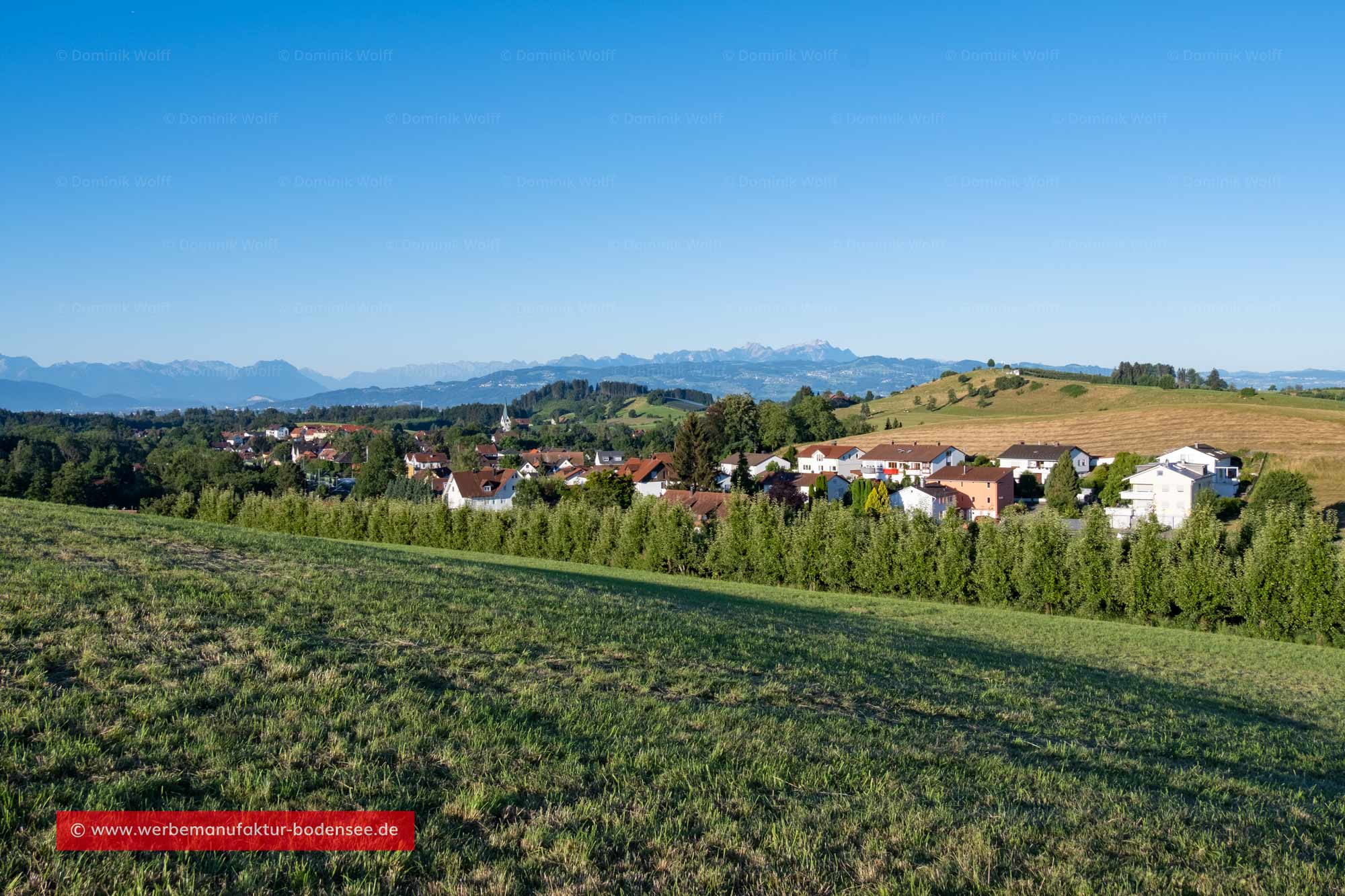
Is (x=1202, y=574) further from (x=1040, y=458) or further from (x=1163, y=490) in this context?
(x=1040, y=458)

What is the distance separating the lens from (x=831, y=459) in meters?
111

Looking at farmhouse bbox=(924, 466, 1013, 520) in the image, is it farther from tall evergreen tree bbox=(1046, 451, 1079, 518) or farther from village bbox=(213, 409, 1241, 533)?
tall evergreen tree bbox=(1046, 451, 1079, 518)

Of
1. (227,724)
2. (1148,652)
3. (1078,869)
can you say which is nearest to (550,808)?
(227,724)

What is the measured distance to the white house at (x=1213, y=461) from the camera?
81.6m

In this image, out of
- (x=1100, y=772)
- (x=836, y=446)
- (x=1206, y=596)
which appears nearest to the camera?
(x=1100, y=772)

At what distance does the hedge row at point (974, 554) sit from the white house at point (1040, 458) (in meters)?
58.4

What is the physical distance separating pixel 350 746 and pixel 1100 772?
7.84 meters

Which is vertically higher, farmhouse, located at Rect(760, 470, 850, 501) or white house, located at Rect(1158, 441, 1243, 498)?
white house, located at Rect(1158, 441, 1243, 498)

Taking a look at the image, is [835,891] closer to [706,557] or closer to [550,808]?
[550,808]

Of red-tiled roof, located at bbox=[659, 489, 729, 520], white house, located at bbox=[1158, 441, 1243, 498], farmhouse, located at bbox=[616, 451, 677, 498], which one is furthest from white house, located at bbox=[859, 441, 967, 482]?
red-tiled roof, located at bbox=[659, 489, 729, 520]

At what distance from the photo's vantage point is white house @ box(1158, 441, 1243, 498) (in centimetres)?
8156

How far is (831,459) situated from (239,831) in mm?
108422

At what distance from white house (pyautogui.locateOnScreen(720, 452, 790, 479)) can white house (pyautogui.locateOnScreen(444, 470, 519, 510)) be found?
31.2 meters

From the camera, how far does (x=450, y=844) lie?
17.3 ft
